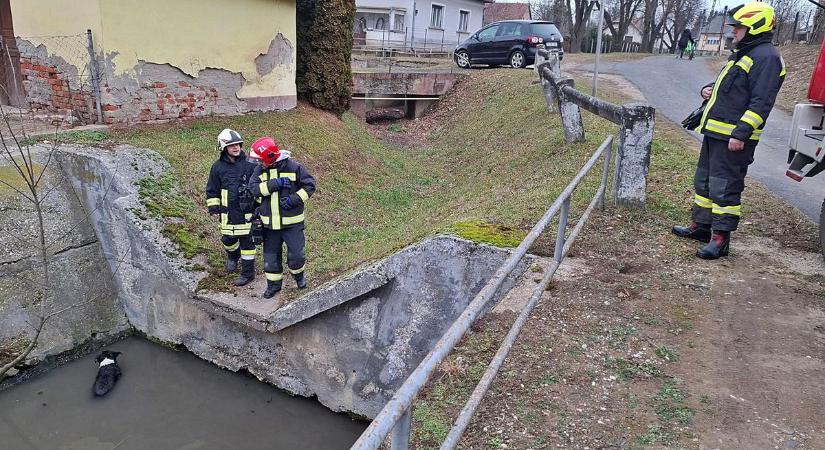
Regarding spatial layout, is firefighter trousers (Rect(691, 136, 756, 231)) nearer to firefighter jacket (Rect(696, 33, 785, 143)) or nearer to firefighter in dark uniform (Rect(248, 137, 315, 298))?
firefighter jacket (Rect(696, 33, 785, 143))

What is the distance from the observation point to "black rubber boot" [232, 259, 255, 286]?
19.4 ft

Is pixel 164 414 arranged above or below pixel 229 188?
below

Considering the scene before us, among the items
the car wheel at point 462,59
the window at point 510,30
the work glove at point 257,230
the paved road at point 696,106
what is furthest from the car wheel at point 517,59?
the work glove at point 257,230

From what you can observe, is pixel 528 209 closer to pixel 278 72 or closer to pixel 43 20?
pixel 278 72

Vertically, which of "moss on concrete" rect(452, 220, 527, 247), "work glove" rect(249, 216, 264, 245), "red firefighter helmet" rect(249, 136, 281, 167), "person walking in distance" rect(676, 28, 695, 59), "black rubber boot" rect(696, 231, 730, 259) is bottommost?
"work glove" rect(249, 216, 264, 245)

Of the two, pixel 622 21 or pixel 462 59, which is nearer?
pixel 462 59

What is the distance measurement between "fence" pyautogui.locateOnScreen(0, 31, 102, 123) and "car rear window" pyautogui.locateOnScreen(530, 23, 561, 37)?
45.6ft

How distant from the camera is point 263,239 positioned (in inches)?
210

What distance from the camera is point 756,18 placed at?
4.05 metres

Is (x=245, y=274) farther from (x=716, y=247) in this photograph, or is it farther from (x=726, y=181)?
(x=726, y=181)

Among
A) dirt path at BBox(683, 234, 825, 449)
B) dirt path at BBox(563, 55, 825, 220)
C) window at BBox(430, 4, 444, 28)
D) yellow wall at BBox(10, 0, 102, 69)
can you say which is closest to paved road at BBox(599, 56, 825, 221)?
dirt path at BBox(563, 55, 825, 220)

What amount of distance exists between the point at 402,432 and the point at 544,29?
1842 centimetres

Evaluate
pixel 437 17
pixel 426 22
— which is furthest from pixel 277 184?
pixel 437 17

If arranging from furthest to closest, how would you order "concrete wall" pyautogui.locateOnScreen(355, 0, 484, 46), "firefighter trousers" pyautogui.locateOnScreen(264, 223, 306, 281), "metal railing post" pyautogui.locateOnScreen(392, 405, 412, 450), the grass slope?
"concrete wall" pyautogui.locateOnScreen(355, 0, 484, 46), the grass slope, "firefighter trousers" pyautogui.locateOnScreen(264, 223, 306, 281), "metal railing post" pyautogui.locateOnScreen(392, 405, 412, 450)
